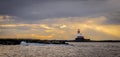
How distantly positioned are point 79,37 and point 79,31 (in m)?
6.08

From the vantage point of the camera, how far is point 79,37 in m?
199

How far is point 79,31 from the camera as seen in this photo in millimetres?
194250
